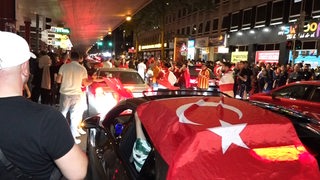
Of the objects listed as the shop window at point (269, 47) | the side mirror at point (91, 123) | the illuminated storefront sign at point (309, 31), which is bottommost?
the side mirror at point (91, 123)

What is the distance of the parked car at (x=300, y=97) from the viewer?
830 centimetres

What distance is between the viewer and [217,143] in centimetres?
254

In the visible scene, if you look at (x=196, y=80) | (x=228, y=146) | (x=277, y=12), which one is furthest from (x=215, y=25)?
(x=228, y=146)

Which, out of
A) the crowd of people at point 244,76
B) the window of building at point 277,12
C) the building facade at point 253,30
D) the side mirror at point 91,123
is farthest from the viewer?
A: the window of building at point 277,12

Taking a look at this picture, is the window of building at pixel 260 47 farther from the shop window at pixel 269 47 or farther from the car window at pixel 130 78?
the car window at pixel 130 78

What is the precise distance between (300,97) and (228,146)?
22.5 feet

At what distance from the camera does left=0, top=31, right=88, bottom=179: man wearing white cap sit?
2.10 meters

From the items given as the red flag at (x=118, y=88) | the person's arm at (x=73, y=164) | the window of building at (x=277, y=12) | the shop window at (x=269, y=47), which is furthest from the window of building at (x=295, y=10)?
the person's arm at (x=73, y=164)

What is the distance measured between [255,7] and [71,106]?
2916cm

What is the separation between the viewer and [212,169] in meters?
2.44

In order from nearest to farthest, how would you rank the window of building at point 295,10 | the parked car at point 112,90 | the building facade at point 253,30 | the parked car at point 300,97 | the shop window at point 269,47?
the parked car at point 300,97
the parked car at point 112,90
the building facade at point 253,30
the window of building at point 295,10
the shop window at point 269,47

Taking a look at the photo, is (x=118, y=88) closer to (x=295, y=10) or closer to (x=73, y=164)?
(x=73, y=164)

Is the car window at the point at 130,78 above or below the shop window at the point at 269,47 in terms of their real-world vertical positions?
below

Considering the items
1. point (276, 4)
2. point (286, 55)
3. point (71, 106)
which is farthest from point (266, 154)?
point (276, 4)
